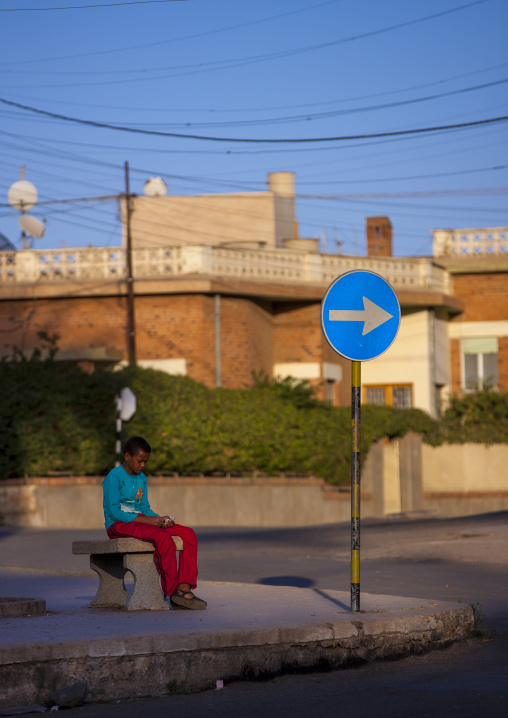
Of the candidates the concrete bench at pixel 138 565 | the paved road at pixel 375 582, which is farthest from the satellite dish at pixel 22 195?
the concrete bench at pixel 138 565

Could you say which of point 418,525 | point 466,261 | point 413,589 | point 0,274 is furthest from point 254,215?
point 413,589

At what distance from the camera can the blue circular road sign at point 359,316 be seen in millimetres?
8156

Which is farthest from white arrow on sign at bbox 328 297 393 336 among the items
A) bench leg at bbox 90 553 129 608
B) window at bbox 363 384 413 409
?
window at bbox 363 384 413 409

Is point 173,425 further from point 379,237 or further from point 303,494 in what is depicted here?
point 379,237

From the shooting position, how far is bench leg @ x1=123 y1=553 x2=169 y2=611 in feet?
26.3

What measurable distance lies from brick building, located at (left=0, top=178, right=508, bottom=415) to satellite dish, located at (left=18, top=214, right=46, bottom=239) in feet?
12.9

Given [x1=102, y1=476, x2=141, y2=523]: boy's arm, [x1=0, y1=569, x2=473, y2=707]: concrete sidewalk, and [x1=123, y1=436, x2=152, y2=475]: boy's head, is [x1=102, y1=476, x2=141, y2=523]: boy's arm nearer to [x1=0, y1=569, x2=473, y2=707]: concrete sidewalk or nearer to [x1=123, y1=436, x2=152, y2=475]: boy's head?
[x1=123, y1=436, x2=152, y2=475]: boy's head

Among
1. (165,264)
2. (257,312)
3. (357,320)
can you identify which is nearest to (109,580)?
(357,320)

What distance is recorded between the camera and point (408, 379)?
35.8 metres

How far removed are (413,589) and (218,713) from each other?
599cm

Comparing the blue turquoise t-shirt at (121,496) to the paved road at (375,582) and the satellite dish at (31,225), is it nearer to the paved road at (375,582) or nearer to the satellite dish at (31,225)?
the paved road at (375,582)

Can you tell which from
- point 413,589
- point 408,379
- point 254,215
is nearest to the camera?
point 413,589

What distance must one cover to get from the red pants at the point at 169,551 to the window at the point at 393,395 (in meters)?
27.9

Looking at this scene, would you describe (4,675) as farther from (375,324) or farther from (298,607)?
(375,324)
